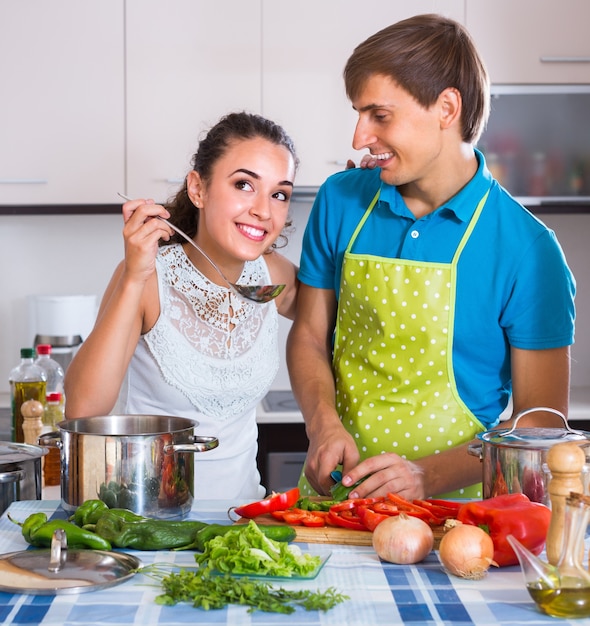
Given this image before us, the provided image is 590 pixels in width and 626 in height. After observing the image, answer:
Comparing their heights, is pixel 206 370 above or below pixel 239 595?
above

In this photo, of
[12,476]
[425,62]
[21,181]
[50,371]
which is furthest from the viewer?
[21,181]

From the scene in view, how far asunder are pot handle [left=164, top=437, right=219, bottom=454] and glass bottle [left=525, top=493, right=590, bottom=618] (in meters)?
0.49

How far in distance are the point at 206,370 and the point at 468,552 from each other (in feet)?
2.79

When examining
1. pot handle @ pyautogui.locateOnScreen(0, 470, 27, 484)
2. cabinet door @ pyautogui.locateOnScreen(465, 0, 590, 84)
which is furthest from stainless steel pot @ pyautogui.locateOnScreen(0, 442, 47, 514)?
cabinet door @ pyautogui.locateOnScreen(465, 0, 590, 84)

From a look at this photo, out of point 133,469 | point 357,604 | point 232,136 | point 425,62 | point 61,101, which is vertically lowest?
point 357,604

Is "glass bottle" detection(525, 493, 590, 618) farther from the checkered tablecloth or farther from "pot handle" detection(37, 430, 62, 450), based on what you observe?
"pot handle" detection(37, 430, 62, 450)

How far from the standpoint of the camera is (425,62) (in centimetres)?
164

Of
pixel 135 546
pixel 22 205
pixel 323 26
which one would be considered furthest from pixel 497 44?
pixel 135 546

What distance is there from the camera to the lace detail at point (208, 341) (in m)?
1.79

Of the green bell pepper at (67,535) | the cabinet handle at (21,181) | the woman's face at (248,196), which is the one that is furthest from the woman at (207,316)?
the cabinet handle at (21,181)

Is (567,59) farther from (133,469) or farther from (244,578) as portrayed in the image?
(244,578)

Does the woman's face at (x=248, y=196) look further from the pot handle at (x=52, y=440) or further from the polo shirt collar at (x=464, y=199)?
the pot handle at (x=52, y=440)

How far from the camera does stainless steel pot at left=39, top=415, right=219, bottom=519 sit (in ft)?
4.07

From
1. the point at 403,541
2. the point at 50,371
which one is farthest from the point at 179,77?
the point at 403,541
